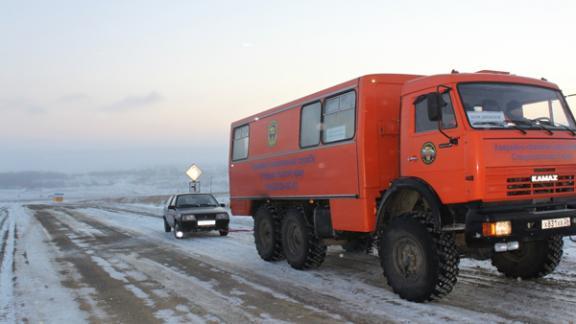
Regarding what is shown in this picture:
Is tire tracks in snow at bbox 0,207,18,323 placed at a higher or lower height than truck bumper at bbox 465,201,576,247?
lower

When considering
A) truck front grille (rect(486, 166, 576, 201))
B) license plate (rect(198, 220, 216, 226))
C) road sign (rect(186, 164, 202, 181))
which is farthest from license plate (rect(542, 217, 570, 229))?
road sign (rect(186, 164, 202, 181))

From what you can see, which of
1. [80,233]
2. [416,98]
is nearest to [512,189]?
[416,98]

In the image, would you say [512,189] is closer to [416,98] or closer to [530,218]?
[530,218]

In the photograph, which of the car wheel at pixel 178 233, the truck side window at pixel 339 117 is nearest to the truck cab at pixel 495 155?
the truck side window at pixel 339 117

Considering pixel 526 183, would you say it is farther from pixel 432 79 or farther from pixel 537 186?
pixel 432 79

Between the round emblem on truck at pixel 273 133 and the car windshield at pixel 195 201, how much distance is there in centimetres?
662

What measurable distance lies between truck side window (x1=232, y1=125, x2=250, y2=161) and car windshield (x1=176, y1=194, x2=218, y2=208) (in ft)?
14.7

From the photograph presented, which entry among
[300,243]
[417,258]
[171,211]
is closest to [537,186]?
[417,258]

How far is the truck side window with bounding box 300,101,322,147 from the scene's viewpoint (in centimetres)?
864

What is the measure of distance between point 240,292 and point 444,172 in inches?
132

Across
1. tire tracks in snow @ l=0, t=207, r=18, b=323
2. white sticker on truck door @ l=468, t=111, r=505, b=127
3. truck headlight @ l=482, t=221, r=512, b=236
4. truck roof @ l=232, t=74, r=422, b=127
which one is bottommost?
tire tracks in snow @ l=0, t=207, r=18, b=323

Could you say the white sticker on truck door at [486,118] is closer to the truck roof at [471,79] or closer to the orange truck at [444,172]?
the orange truck at [444,172]

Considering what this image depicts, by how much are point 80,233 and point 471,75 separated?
1516 cm

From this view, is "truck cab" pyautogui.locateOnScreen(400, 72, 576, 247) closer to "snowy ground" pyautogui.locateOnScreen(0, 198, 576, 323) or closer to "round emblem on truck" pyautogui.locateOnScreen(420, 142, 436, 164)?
"round emblem on truck" pyautogui.locateOnScreen(420, 142, 436, 164)
